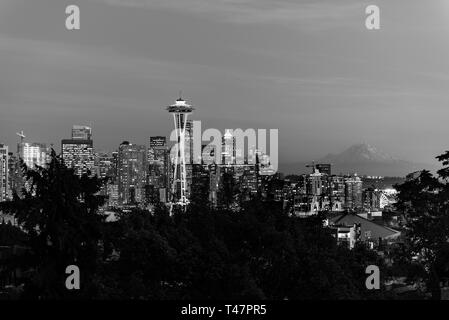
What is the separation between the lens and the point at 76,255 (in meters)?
13.9

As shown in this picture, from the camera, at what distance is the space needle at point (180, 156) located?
24.4 metres

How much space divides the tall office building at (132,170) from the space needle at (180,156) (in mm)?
1402

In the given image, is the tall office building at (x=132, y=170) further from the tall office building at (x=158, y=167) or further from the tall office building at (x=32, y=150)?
the tall office building at (x=32, y=150)

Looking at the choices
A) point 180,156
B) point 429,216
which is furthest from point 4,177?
point 429,216

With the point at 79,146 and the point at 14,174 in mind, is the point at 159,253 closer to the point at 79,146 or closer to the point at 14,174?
the point at 79,146

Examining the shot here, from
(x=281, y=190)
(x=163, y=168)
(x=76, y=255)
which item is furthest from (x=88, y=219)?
(x=163, y=168)

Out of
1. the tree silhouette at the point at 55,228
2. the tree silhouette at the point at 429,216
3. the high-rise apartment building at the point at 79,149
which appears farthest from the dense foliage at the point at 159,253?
the high-rise apartment building at the point at 79,149

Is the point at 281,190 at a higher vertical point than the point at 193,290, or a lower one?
higher

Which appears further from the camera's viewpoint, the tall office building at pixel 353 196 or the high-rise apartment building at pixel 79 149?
the tall office building at pixel 353 196

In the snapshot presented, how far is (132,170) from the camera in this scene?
118 ft

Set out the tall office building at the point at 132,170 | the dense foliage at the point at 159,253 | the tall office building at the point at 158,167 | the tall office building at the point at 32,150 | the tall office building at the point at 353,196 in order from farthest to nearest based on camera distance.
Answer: the tall office building at the point at 353,196, the tall office building at the point at 158,167, the tall office building at the point at 132,170, the tall office building at the point at 32,150, the dense foliage at the point at 159,253

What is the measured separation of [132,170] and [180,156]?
2.36 m
